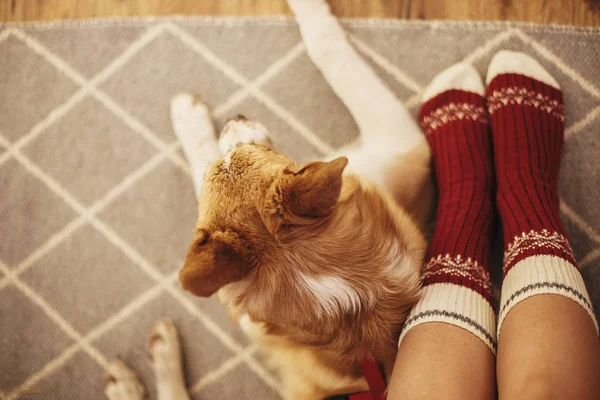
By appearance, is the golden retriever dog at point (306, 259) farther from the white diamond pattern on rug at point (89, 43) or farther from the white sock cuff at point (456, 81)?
the white diamond pattern on rug at point (89, 43)

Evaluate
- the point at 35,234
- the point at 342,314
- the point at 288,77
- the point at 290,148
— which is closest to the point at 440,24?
the point at 288,77

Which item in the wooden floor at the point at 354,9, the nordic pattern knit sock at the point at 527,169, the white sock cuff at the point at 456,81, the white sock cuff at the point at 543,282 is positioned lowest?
the white sock cuff at the point at 543,282

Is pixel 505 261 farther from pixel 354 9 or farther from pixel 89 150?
pixel 89 150

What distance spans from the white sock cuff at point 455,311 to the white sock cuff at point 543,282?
35mm

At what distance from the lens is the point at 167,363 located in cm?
149

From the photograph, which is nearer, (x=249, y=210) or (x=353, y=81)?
(x=249, y=210)

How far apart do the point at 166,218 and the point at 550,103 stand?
1282 millimetres

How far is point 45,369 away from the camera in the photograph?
5.17ft

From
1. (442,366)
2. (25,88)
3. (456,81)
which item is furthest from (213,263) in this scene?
(25,88)

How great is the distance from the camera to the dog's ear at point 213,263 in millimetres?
774

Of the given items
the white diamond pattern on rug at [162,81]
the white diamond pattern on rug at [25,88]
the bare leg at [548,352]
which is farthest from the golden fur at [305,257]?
the white diamond pattern on rug at [25,88]

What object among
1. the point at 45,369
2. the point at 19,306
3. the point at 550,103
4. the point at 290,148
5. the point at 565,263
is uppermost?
the point at 550,103

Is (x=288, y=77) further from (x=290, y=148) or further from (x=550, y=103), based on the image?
(x=550, y=103)

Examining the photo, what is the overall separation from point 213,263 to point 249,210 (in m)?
0.13
